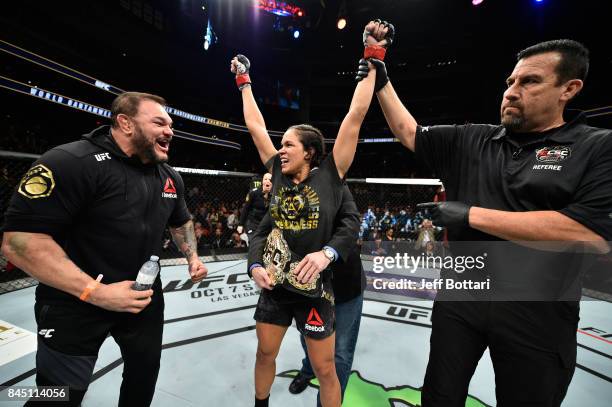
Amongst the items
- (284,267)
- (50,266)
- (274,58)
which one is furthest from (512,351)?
(274,58)

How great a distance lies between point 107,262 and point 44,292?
11.5 inches

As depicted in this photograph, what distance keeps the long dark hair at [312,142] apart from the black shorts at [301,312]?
812 millimetres

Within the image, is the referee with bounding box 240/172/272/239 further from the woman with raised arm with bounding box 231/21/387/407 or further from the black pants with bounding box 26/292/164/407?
the black pants with bounding box 26/292/164/407

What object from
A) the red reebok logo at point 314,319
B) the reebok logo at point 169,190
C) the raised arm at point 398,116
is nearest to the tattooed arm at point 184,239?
the reebok logo at point 169,190

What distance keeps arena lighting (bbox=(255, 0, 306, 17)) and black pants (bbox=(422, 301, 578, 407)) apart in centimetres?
1787

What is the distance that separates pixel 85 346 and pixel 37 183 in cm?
80

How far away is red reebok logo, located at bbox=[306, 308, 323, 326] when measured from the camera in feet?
5.03

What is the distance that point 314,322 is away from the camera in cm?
153

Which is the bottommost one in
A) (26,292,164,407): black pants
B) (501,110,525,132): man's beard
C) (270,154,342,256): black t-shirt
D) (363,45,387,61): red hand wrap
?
(26,292,164,407): black pants

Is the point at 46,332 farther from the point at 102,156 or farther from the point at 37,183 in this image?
the point at 102,156

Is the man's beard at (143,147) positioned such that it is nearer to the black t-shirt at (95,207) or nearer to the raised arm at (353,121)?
the black t-shirt at (95,207)

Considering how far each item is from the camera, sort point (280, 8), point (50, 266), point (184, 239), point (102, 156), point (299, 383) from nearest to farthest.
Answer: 1. point (50, 266)
2. point (102, 156)
3. point (184, 239)
4. point (299, 383)
5. point (280, 8)

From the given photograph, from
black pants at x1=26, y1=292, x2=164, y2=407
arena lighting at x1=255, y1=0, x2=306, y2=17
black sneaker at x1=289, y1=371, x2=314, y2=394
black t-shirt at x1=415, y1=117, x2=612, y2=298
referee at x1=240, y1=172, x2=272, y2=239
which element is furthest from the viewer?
arena lighting at x1=255, y1=0, x2=306, y2=17

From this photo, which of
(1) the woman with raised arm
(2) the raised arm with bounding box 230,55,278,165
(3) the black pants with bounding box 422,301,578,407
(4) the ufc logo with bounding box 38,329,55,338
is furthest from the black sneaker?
(2) the raised arm with bounding box 230,55,278,165
